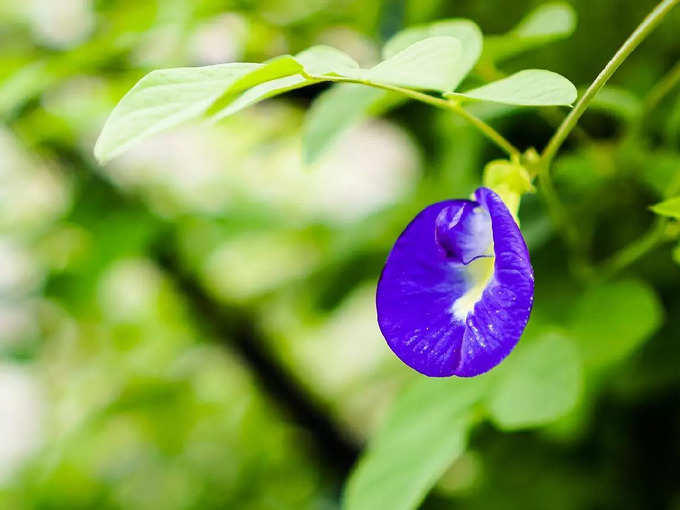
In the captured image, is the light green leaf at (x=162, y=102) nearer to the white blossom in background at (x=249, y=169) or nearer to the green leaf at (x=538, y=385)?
the green leaf at (x=538, y=385)

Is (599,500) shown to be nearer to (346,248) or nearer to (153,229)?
(346,248)

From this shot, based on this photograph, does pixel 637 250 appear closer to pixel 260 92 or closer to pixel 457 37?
pixel 457 37

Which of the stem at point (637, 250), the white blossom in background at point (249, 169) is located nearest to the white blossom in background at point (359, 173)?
the white blossom in background at point (249, 169)

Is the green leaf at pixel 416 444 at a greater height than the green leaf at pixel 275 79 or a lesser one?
lesser

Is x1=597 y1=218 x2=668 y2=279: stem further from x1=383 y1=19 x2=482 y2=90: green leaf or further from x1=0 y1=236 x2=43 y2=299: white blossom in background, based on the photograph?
x1=0 y1=236 x2=43 y2=299: white blossom in background

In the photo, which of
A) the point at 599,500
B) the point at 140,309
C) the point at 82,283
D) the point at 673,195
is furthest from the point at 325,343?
the point at 673,195
